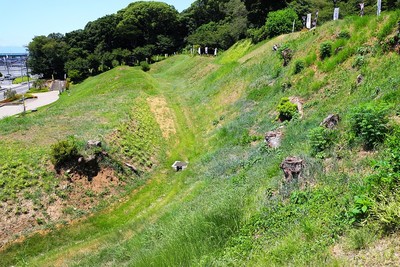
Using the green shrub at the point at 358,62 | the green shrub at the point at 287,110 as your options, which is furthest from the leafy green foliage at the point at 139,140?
the green shrub at the point at 358,62

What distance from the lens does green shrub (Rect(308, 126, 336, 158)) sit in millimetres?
10531

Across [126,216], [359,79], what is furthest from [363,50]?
[126,216]

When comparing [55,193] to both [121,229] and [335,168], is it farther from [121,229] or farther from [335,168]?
[335,168]

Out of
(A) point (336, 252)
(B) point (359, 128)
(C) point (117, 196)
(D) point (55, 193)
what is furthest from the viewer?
(C) point (117, 196)

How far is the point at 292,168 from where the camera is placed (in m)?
9.62

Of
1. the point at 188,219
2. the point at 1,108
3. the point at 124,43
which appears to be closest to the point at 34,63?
the point at 124,43

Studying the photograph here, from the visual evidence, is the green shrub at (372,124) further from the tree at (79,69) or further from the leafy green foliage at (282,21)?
the tree at (79,69)

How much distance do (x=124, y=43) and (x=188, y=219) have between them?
8878cm

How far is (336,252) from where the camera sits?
6.16m

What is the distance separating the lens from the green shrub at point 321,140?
10.5 meters

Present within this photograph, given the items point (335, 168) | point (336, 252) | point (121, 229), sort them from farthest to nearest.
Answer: point (121, 229) < point (335, 168) < point (336, 252)

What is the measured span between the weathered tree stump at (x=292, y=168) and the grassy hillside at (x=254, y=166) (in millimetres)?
199

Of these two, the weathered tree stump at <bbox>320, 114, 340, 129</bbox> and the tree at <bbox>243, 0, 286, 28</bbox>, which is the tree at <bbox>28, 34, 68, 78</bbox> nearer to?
the tree at <bbox>243, 0, 286, 28</bbox>

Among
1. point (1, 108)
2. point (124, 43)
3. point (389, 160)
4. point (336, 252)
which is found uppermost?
point (124, 43)
